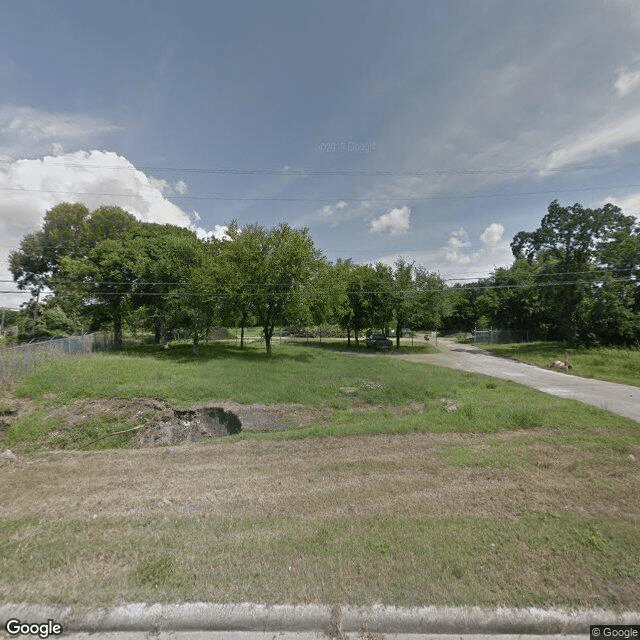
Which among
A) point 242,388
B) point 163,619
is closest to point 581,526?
point 163,619

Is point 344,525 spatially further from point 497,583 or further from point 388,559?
point 497,583

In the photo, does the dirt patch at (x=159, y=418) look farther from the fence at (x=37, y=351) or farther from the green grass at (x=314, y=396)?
the fence at (x=37, y=351)

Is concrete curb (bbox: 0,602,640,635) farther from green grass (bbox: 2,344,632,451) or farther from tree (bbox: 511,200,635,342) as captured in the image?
tree (bbox: 511,200,635,342)

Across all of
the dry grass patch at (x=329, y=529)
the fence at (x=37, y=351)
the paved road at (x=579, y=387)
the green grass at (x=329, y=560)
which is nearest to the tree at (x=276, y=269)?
the fence at (x=37, y=351)

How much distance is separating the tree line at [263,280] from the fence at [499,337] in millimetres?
3727

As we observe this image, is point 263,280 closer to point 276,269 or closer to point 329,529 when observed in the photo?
point 276,269

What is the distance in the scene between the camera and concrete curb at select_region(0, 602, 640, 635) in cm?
222

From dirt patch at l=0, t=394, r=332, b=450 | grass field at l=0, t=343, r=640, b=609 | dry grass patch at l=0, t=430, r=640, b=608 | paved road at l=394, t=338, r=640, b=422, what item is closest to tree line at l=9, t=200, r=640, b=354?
paved road at l=394, t=338, r=640, b=422

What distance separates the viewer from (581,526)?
3277 millimetres

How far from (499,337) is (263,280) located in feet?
98.2

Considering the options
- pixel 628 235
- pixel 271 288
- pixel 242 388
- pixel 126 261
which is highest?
pixel 628 235

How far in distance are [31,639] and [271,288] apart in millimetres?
17182

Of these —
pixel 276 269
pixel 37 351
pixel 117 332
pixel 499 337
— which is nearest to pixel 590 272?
pixel 499 337

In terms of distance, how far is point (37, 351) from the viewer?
12969mm
